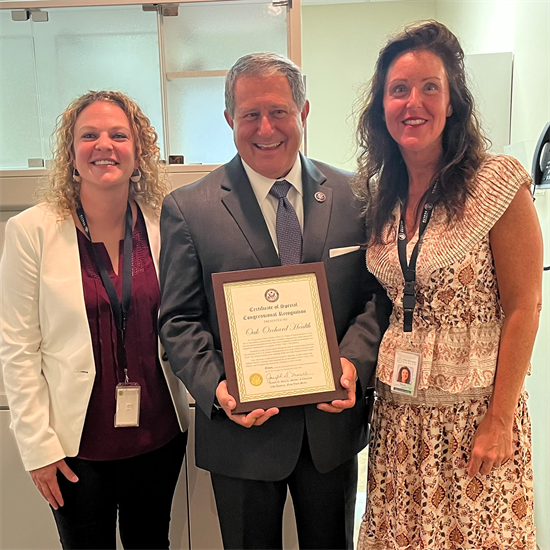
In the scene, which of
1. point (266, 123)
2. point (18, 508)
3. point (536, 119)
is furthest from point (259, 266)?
point (536, 119)

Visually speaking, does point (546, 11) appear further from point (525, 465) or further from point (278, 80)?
point (525, 465)

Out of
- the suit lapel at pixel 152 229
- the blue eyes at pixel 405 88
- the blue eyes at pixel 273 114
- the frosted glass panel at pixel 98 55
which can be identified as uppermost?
the frosted glass panel at pixel 98 55

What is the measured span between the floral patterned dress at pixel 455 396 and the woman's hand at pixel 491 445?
0.04 metres

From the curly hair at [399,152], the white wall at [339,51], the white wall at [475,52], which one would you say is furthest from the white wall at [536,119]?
the white wall at [339,51]

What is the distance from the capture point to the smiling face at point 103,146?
5.15 ft

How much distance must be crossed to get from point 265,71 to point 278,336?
72 centimetres

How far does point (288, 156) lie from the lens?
4.87 ft

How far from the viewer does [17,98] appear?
2182 mm

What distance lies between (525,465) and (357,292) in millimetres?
624

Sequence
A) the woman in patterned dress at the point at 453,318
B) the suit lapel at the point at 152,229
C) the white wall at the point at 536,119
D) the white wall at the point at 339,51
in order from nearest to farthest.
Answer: the woman in patterned dress at the point at 453,318, the suit lapel at the point at 152,229, the white wall at the point at 536,119, the white wall at the point at 339,51

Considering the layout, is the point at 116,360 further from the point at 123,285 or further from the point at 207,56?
the point at 207,56

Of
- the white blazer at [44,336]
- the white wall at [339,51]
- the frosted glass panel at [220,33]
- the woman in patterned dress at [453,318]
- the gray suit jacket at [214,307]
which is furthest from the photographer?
the white wall at [339,51]

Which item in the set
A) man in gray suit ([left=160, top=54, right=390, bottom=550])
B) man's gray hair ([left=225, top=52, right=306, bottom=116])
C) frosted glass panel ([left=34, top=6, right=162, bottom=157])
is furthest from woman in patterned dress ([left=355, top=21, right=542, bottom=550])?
frosted glass panel ([left=34, top=6, right=162, bottom=157])

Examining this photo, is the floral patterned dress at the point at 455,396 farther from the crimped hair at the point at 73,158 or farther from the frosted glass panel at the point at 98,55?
the frosted glass panel at the point at 98,55
